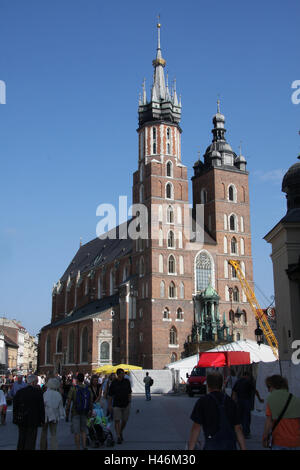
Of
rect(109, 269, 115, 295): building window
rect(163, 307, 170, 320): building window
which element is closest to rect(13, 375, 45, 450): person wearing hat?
rect(163, 307, 170, 320): building window

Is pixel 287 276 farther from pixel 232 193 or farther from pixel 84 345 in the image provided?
pixel 84 345

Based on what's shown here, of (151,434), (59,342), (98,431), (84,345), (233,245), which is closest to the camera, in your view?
(98,431)

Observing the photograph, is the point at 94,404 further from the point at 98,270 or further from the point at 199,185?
the point at 98,270

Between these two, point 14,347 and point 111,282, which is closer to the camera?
point 111,282

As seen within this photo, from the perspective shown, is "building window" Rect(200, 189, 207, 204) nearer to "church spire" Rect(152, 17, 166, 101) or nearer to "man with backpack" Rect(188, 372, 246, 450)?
"church spire" Rect(152, 17, 166, 101)

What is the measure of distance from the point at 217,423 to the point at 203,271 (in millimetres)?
47053

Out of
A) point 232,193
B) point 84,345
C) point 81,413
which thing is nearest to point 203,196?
point 232,193

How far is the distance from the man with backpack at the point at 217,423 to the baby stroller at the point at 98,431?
Answer: 19.3 ft

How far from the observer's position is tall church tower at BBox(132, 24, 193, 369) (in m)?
48.3

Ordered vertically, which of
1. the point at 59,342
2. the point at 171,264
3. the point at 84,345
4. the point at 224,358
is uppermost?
the point at 171,264

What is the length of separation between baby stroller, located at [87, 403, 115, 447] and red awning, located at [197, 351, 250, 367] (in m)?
19.1

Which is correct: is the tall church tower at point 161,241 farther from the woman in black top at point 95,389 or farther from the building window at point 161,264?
the woman in black top at point 95,389

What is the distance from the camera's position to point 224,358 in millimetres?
30844
